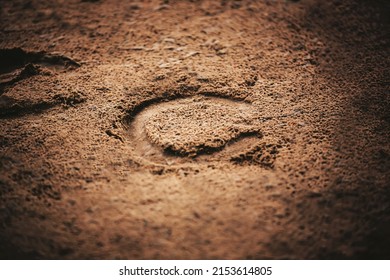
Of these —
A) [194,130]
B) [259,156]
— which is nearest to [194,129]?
[194,130]

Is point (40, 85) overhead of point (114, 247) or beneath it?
overhead

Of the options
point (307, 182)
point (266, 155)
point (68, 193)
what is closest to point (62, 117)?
point (68, 193)

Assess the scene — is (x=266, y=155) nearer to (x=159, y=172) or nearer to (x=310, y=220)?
(x=310, y=220)

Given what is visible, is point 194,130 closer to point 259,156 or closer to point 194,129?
point 194,129

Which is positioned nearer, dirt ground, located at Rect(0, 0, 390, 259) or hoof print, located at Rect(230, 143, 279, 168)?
dirt ground, located at Rect(0, 0, 390, 259)

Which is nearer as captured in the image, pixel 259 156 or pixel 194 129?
pixel 259 156

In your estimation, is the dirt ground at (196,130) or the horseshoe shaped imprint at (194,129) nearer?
the dirt ground at (196,130)
